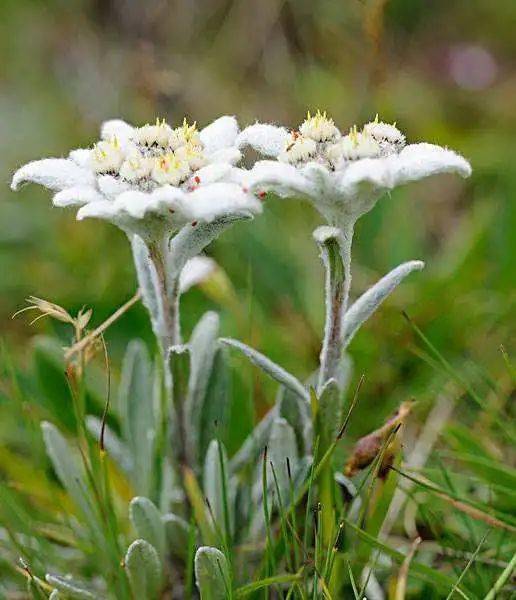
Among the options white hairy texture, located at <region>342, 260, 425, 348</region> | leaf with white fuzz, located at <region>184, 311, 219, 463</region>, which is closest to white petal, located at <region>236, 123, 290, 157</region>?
white hairy texture, located at <region>342, 260, 425, 348</region>

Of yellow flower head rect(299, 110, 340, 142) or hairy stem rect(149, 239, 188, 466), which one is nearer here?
yellow flower head rect(299, 110, 340, 142)

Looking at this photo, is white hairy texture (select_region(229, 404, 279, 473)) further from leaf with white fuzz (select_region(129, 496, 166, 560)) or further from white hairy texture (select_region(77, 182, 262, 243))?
white hairy texture (select_region(77, 182, 262, 243))

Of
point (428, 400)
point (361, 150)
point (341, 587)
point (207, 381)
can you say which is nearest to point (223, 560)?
point (341, 587)

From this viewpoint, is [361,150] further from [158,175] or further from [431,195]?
[431,195]

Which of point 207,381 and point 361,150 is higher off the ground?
point 361,150

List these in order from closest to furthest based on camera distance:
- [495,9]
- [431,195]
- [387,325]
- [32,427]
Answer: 1. [32,427]
2. [387,325]
3. [431,195]
4. [495,9]

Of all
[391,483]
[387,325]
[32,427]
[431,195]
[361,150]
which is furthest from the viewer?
[431,195]
